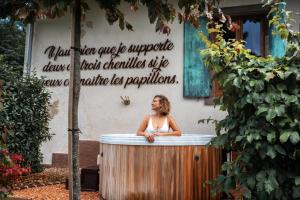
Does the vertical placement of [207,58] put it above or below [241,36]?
below

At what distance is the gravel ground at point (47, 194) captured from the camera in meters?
5.52

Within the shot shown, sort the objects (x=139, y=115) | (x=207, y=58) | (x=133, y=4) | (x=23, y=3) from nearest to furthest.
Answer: (x=23, y=3), (x=133, y=4), (x=207, y=58), (x=139, y=115)

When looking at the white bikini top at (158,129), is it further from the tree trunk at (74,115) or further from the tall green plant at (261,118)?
the tree trunk at (74,115)

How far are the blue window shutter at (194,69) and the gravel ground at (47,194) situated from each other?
2569 mm

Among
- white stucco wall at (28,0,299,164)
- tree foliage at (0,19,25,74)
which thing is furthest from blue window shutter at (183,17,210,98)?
tree foliage at (0,19,25,74)

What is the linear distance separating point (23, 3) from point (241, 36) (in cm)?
499

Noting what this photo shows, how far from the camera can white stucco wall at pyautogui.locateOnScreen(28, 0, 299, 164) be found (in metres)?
7.49

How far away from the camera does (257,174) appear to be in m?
4.01

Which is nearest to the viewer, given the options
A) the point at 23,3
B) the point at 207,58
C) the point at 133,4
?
the point at 23,3

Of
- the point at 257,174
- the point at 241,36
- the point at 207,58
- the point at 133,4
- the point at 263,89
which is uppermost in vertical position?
the point at 241,36

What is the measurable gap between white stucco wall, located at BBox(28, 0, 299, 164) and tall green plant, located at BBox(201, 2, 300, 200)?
2909 mm

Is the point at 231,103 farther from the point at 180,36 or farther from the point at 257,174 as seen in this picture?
the point at 180,36

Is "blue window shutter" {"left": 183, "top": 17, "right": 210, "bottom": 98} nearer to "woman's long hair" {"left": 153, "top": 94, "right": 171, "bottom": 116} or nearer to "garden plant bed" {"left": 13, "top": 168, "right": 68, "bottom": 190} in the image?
"woman's long hair" {"left": 153, "top": 94, "right": 171, "bottom": 116}

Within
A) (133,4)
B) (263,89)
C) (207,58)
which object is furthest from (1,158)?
(263,89)
